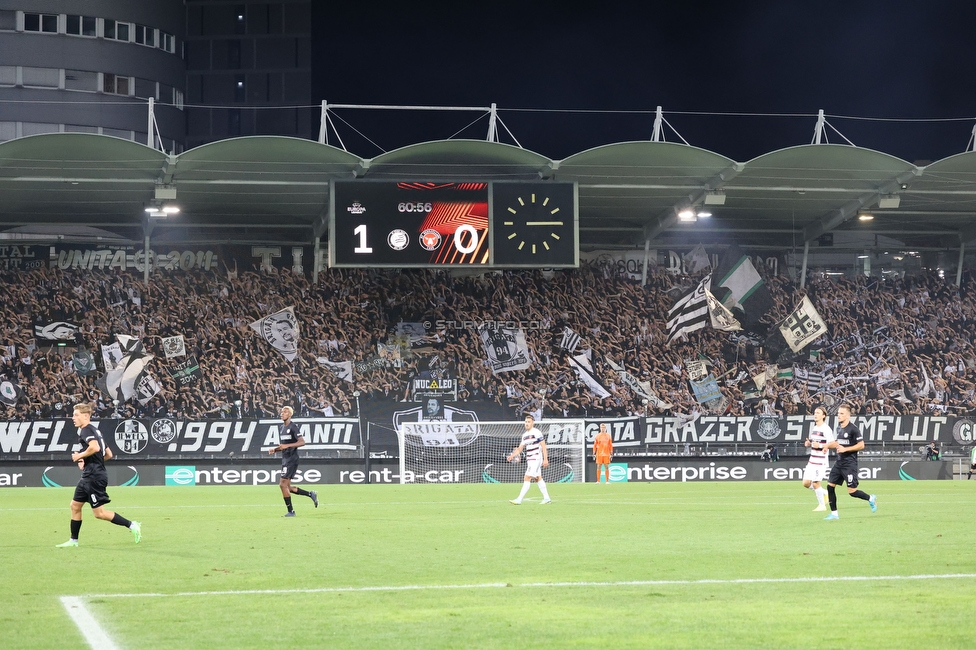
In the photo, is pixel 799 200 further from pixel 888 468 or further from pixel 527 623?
pixel 527 623

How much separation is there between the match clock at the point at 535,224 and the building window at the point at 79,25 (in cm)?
3868

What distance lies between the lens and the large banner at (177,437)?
35.6m

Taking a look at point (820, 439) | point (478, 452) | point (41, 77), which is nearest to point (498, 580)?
point (820, 439)

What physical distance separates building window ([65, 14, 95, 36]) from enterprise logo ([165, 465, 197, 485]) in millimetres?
36204

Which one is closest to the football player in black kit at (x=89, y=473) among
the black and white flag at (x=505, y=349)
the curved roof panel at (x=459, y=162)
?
the curved roof panel at (x=459, y=162)

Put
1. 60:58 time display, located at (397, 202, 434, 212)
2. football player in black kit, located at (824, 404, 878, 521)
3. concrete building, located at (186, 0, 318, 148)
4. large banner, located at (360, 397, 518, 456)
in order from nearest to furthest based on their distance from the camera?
football player in black kit, located at (824, 404, 878, 521)
60:58 time display, located at (397, 202, 434, 212)
large banner, located at (360, 397, 518, 456)
concrete building, located at (186, 0, 318, 148)

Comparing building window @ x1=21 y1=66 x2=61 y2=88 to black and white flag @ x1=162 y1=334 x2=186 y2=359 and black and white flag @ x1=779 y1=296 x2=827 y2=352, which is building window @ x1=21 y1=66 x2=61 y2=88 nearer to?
black and white flag @ x1=162 y1=334 x2=186 y2=359

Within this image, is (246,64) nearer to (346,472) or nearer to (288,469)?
(346,472)

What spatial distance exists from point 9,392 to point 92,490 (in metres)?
26.5

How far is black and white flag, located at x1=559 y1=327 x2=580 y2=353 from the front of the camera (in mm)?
42500

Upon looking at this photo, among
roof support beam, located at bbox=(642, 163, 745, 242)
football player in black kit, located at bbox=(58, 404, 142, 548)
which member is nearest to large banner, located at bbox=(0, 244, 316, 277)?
roof support beam, located at bbox=(642, 163, 745, 242)

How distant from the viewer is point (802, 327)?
143ft

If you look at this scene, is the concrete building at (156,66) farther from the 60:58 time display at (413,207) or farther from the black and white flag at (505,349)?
the 60:58 time display at (413,207)

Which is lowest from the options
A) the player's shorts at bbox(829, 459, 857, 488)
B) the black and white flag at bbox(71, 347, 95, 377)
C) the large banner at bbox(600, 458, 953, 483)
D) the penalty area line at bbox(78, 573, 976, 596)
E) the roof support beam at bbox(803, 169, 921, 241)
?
the large banner at bbox(600, 458, 953, 483)
